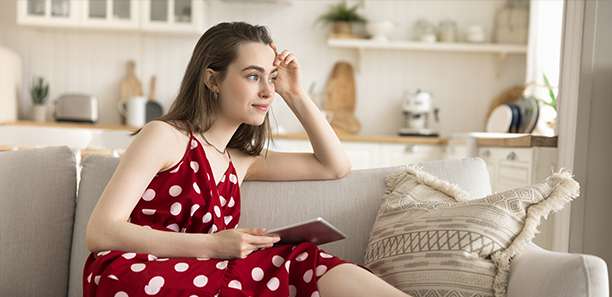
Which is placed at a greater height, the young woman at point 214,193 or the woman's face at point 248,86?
the woman's face at point 248,86

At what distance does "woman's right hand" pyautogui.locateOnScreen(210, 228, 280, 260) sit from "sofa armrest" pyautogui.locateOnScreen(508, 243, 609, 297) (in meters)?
0.53

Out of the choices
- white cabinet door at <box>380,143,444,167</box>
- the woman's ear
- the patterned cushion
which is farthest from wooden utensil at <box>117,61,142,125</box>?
the patterned cushion

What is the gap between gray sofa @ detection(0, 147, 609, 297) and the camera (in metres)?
1.42

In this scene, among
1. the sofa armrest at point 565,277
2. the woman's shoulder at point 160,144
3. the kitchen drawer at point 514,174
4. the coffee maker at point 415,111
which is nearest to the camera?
the sofa armrest at point 565,277

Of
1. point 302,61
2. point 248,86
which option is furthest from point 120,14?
point 248,86

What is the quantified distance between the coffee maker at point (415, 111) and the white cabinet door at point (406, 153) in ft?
0.74

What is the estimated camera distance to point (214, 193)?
1.29 metres

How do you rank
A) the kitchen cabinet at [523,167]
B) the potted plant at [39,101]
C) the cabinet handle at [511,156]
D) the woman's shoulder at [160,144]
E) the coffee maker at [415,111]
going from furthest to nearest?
the potted plant at [39,101] → the coffee maker at [415,111] → the cabinet handle at [511,156] → the kitchen cabinet at [523,167] → the woman's shoulder at [160,144]

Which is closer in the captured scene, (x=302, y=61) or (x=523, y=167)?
(x=523, y=167)

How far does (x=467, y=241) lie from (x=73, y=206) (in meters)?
1.12

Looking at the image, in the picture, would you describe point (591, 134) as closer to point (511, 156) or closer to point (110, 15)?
point (511, 156)

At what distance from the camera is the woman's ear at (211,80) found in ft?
4.38

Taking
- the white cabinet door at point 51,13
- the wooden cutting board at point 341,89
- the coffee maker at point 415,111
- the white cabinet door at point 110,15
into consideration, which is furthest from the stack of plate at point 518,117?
the white cabinet door at point 51,13

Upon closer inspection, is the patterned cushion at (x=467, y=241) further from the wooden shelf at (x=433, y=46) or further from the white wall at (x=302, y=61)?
the white wall at (x=302, y=61)
